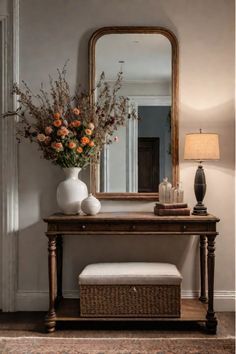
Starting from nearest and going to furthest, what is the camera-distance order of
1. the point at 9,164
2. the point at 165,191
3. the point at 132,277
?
the point at 132,277, the point at 165,191, the point at 9,164

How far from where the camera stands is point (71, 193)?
3.45 m

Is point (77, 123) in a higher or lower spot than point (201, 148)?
higher

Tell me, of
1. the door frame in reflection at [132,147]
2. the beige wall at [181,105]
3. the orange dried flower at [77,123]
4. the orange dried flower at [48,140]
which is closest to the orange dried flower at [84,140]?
the orange dried flower at [77,123]

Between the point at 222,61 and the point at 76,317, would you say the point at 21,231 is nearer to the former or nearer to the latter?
the point at 76,317

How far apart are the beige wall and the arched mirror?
0.26ft

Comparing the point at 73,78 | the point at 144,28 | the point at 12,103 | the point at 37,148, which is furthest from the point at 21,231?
the point at 144,28

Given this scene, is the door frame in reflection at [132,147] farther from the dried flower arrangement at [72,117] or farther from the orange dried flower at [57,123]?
the orange dried flower at [57,123]

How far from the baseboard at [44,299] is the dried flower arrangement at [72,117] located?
1086mm

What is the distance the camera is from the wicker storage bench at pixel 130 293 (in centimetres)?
325

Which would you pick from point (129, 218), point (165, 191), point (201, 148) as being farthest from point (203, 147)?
point (129, 218)

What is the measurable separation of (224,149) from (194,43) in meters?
0.87

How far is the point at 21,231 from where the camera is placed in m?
3.79

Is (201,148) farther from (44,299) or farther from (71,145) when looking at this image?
(44,299)

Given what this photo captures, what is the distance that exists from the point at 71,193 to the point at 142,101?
93 cm
